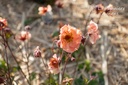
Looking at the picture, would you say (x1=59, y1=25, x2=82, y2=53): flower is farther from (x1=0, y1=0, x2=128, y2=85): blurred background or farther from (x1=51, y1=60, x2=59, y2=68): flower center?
(x1=0, y1=0, x2=128, y2=85): blurred background

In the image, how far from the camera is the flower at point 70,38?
5.12ft

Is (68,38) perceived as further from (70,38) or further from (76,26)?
(76,26)

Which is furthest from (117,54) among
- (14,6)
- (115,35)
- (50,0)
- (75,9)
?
(14,6)

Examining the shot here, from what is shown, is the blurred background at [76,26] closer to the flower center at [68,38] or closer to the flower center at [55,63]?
the flower center at [55,63]

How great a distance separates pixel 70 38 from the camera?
158cm

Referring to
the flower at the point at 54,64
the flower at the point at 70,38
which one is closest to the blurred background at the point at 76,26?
the flower at the point at 54,64

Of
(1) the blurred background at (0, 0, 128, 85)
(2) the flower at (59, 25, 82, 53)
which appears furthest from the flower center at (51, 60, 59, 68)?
(1) the blurred background at (0, 0, 128, 85)

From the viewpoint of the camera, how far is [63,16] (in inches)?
129

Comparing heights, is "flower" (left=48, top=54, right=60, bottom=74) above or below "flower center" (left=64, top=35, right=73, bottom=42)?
below

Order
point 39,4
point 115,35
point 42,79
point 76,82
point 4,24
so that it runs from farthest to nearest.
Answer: point 39,4 < point 115,35 < point 42,79 < point 76,82 < point 4,24

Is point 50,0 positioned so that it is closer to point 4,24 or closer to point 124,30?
point 124,30

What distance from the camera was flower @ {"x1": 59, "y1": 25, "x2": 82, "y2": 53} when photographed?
1561mm

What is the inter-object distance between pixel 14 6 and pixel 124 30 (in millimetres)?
1234

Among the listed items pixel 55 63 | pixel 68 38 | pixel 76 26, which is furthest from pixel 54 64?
pixel 76 26
